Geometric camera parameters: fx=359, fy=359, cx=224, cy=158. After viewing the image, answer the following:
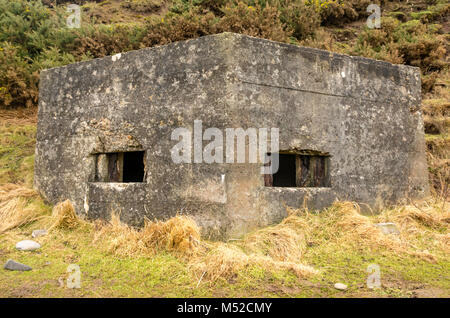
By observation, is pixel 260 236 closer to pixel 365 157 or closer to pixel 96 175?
pixel 365 157

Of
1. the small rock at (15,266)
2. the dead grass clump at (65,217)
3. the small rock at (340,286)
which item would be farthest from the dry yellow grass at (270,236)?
the small rock at (15,266)

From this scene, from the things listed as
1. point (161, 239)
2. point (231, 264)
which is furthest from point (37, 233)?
point (231, 264)

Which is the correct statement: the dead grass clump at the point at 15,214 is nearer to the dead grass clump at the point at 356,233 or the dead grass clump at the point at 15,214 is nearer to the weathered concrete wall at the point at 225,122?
the weathered concrete wall at the point at 225,122

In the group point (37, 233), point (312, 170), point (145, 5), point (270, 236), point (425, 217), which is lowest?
point (37, 233)

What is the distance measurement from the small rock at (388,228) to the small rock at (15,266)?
395 centimetres

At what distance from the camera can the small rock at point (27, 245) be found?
165 inches

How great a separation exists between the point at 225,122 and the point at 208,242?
56.2 inches

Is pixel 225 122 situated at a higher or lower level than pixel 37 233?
higher

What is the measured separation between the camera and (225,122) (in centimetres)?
432

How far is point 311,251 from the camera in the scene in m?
3.96

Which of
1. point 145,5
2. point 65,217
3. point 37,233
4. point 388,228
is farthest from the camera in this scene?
point 145,5

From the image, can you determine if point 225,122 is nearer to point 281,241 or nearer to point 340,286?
point 281,241
